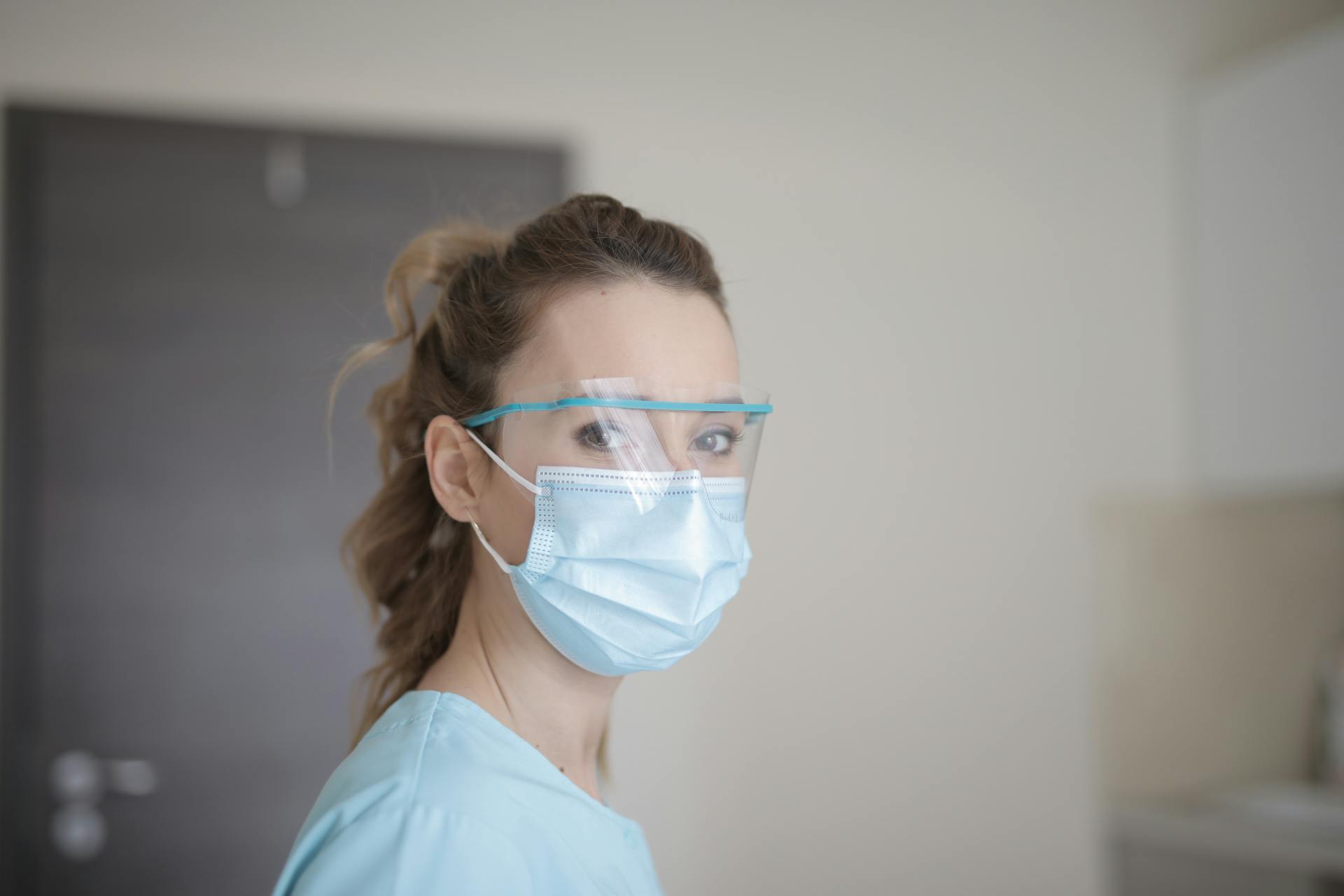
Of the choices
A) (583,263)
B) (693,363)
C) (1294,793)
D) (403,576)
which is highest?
(583,263)

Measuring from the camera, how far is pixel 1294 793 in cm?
259

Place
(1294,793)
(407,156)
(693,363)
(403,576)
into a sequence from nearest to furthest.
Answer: (693,363) < (403,576) < (407,156) < (1294,793)

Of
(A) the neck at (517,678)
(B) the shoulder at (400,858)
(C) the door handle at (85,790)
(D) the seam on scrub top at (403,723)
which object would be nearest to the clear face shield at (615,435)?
(A) the neck at (517,678)

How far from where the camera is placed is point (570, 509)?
3.62 ft

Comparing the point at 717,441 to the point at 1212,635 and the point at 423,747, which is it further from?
the point at 1212,635

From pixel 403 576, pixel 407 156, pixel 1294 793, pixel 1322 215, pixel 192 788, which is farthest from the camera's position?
pixel 1294 793

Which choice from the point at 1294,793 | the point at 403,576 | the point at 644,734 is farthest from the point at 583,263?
the point at 1294,793

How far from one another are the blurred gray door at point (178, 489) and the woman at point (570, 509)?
2.88 feet

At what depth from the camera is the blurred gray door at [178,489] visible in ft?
6.37

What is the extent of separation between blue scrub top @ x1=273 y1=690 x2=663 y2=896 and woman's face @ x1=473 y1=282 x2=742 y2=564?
0.20 m

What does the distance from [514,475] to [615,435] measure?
0.39ft

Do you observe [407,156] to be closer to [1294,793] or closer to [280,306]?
[280,306]

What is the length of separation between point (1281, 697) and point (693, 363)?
2.36 metres

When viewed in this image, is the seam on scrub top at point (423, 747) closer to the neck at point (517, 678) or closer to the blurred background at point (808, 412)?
the neck at point (517, 678)
